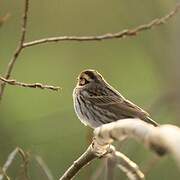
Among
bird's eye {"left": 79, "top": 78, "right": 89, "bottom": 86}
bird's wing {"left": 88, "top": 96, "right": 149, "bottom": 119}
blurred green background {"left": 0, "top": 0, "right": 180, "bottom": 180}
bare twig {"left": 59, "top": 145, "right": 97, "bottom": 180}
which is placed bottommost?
bare twig {"left": 59, "top": 145, "right": 97, "bottom": 180}

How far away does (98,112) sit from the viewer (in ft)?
13.4

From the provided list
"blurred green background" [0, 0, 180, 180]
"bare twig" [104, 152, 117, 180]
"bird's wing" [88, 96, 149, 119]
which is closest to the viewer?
"bare twig" [104, 152, 117, 180]

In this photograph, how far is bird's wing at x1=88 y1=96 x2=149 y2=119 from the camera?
3.82 metres

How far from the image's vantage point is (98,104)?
4.18m

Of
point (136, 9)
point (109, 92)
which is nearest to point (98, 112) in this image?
point (109, 92)

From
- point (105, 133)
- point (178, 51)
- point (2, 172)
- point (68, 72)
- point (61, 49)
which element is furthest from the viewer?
point (61, 49)

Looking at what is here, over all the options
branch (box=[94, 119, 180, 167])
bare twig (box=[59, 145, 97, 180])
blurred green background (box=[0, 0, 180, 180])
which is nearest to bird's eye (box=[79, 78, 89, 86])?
bare twig (box=[59, 145, 97, 180])

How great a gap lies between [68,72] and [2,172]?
8564mm

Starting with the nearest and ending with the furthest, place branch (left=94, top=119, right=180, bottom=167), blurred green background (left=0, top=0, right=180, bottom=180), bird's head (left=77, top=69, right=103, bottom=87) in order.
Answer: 1. branch (left=94, top=119, right=180, bottom=167)
2. bird's head (left=77, top=69, right=103, bottom=87)
3. blurred green background (left=0, top=0, right=180, bottom=180)

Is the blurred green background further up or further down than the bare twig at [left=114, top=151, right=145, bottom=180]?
further up

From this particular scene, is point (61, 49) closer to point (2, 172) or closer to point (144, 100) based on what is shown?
point (144, 100)

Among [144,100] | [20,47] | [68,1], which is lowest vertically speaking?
[144,100]

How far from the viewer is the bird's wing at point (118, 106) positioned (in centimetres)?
382

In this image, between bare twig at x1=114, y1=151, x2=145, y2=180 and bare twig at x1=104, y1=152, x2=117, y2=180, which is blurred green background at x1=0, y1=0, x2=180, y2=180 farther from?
bare twig at x1=114, y1=151, x2=145, y2=180
